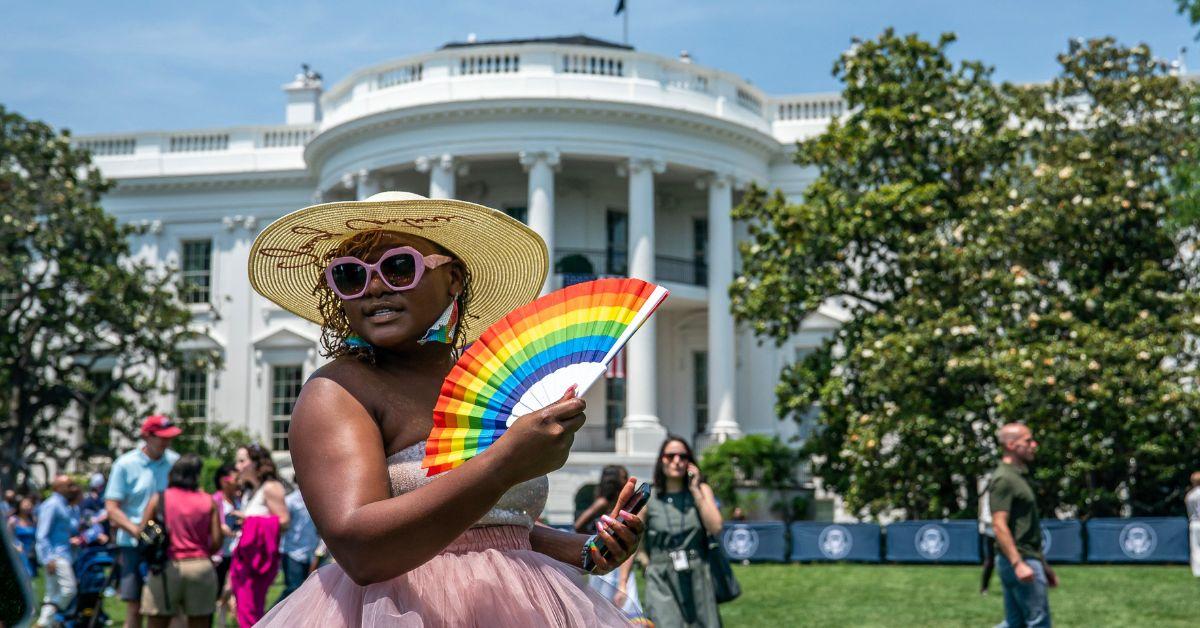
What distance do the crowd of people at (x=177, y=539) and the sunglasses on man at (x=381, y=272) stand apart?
4559mm

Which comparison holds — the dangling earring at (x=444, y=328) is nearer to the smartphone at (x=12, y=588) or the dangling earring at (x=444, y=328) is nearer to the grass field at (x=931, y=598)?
the smartphone at (x=12, y=588)

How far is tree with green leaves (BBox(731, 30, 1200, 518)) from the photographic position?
874 inches

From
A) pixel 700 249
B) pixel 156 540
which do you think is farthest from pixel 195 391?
pixel 156 540

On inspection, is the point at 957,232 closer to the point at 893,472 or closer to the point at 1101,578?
the point at 893,472

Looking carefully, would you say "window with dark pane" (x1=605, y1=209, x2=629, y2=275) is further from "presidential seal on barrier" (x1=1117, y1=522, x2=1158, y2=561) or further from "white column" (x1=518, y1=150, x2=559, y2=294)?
"presidential seal on barrier" (x1=1117, y1=522, x2=1158, y2=561)

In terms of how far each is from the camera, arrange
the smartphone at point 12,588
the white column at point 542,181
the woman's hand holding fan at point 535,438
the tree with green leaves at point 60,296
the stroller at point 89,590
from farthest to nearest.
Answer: the white column at point 542,181 < the tree with green leaves at point 60,296 < the stroller at point 89,590 < the woman's hand holding fan at point 535,438 < the smartphone at point 12,588

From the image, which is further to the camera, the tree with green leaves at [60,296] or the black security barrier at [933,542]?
the tree with green leaves at [60,296]

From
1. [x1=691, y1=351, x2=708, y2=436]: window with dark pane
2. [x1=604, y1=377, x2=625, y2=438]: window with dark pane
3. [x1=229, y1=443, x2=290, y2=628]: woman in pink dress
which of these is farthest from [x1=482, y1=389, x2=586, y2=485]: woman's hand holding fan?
[x1=691, y1=351, x2=708, y2=436]: window with dark pane

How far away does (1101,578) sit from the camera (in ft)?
60.0

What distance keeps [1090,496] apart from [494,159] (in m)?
17.0

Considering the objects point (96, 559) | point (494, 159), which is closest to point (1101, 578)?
point (96, 559)

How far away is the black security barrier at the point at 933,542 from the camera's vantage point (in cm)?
2167

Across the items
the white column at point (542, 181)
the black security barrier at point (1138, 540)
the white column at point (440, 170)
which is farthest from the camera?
the white column at point (440, 170)

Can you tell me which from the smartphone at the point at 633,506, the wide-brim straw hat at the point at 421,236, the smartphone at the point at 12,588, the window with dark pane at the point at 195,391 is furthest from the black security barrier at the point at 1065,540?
A: the window with dark pane at the point at 195,391
